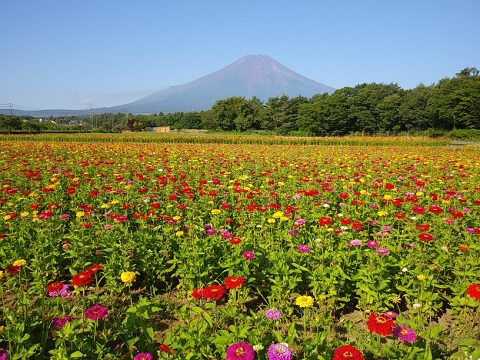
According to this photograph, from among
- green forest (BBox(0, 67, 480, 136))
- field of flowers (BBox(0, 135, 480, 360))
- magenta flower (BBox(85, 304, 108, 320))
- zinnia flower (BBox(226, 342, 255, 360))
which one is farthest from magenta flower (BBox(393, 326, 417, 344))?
green forest (BBox(0, 67, 480, 136))

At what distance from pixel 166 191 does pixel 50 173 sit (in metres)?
4.02

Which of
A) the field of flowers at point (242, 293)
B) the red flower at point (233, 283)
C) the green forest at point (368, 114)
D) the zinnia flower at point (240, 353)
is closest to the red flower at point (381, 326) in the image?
the field of flowers at point (242, 293)

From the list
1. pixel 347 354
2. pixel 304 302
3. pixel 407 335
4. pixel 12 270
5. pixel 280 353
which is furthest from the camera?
pixel 12 270

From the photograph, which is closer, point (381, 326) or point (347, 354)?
point (347, 354)

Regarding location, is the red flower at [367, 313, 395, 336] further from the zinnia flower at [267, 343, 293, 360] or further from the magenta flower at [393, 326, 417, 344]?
the zinnia flower at [267, 343, 293, 360]

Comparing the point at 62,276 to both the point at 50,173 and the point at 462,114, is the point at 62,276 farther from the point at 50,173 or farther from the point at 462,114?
the point at 462,114

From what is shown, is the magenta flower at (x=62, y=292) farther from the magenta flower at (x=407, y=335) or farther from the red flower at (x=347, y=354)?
the magenta flower at (x=407, y=335)

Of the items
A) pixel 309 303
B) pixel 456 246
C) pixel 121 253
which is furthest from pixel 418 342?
pixel 121 253

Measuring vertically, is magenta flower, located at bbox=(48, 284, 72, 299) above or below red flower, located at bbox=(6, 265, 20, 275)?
below

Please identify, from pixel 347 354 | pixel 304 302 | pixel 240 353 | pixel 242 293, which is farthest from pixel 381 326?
pixel 242 293

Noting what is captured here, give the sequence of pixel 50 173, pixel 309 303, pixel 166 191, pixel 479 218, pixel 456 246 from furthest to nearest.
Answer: pixel 50 173 < pixel 166 191 < pixel 479 218 < pixel 456 246 < pixel 309 303

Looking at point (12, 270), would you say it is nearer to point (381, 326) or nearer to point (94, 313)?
point (94, 313)

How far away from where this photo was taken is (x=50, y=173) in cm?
882

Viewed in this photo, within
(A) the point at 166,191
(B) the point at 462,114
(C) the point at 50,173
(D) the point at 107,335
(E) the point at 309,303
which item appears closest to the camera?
(E) the point at 309,303
